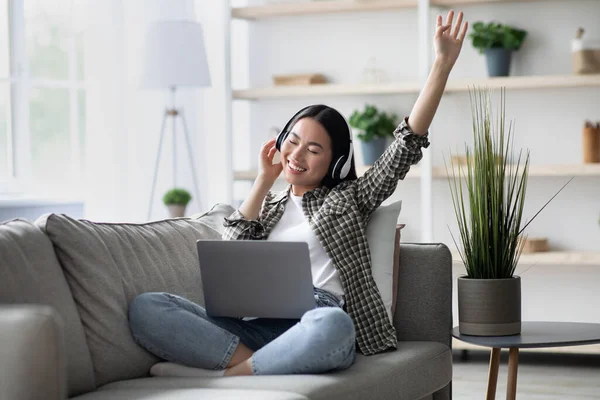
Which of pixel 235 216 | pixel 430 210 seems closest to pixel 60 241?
pixel 235 216

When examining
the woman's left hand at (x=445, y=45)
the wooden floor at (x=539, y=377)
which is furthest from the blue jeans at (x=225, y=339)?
the wooden floor at (x=539, y=377)

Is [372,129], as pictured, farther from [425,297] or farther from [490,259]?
[490,259]

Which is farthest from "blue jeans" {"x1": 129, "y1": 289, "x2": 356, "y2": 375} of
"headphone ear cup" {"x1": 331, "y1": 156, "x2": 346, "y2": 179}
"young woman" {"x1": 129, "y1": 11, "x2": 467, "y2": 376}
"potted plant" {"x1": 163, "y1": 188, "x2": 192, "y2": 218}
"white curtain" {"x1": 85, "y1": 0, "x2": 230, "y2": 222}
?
"white curtain" {"x1": 85, "y1": 0, "x2": 230, "y2": 222}

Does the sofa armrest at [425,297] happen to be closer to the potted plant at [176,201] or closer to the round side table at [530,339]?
the round side table at [530,339]

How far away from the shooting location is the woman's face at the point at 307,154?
2.69 metres

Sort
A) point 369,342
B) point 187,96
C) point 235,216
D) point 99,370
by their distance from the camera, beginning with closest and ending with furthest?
point 99,370, point 369,342, point 235,216, point 187,96

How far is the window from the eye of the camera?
183 inches

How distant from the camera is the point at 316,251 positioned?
2.61 metres

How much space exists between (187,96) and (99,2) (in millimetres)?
722

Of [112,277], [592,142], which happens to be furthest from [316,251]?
[592,142]

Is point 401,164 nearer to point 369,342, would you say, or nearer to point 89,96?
point 369,342

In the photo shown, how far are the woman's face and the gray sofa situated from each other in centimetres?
33

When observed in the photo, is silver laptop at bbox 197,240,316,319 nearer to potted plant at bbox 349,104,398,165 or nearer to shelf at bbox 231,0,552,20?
potted plant at bbox 349,104,398,165

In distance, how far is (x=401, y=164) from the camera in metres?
2.63
